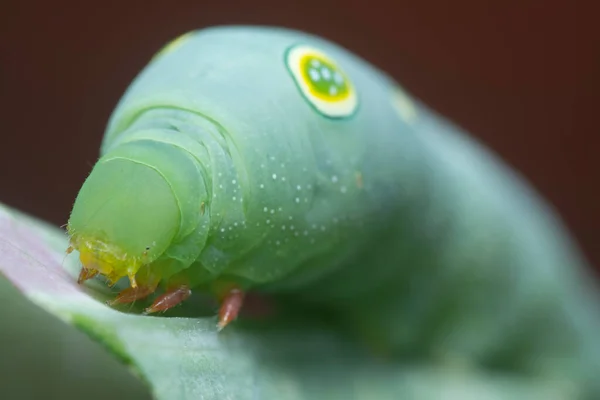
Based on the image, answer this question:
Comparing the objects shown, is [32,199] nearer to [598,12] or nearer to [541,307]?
[541,307]

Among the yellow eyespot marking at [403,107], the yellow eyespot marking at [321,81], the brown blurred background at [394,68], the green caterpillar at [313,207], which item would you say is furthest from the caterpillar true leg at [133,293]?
the brown blurred background at [394,68]

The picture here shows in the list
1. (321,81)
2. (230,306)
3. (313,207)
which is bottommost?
(230,306)

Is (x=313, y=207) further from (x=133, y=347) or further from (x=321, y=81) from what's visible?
(x=133, y=347)

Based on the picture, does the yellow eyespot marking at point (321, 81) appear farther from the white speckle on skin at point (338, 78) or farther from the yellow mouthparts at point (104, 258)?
the yellow mouthparts at point (104, 258)

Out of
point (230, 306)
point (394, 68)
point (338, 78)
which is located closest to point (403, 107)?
point (338, 78)

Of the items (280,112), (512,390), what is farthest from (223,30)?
(512,390)
